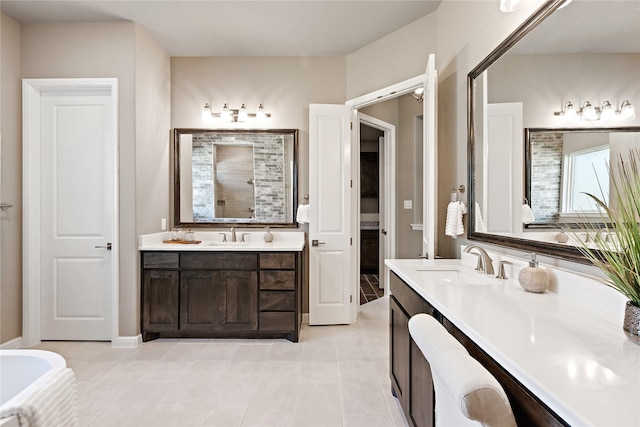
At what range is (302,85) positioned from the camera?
3484mm

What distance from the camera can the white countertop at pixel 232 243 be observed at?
2938 mm

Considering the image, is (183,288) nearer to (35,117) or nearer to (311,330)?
(311,330)

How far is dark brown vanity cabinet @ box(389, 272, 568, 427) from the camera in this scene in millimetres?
733

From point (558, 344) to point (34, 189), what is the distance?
3.76 m

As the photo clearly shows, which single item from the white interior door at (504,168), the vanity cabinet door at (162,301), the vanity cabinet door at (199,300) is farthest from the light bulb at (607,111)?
the vanity cabinet door at (162,301)

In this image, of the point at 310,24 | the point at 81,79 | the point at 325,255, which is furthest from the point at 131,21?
the point at 325,255

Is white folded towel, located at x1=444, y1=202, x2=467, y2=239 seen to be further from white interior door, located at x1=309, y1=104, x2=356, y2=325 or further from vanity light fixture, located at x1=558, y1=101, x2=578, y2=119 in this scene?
white interior door, located at x1=309, y1=104, x2=356, y2=325

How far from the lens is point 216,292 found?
2.96 metres

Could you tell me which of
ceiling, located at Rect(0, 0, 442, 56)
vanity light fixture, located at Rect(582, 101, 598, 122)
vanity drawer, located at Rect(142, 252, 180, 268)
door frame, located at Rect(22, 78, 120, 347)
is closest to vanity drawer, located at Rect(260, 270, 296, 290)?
vanity drawer, located at Rect(142, 252, 180, 268)

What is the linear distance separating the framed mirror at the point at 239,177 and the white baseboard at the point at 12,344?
5.68 feet

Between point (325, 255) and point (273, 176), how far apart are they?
3.28ft

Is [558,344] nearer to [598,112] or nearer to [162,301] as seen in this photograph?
[598,112]

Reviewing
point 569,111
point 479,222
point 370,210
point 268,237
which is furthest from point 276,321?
Result: point 370,210

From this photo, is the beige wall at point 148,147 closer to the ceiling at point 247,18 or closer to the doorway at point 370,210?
the ceiling at point 247,18
